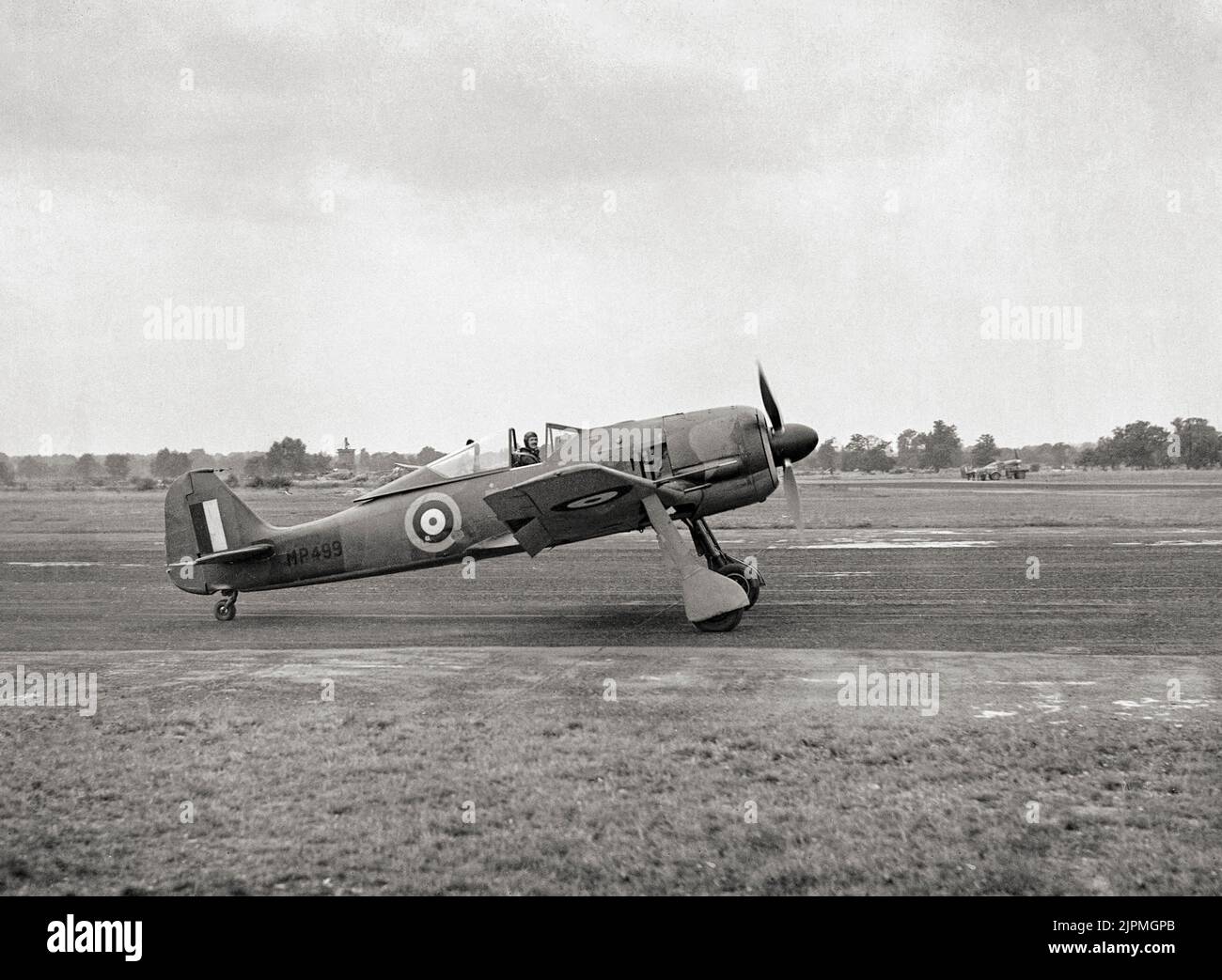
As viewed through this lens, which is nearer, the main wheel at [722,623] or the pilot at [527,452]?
the main wheel at [722,623]

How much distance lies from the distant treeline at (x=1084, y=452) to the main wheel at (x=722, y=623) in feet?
372

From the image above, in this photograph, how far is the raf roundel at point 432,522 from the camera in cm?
1407

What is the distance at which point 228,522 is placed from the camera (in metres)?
15.2

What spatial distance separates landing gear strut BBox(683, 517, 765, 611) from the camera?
46.6ft

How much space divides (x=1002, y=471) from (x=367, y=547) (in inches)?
3401

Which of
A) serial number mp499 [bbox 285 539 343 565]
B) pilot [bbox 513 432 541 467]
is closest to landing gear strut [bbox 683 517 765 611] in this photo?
pilot [bbox 513 432 541 467]

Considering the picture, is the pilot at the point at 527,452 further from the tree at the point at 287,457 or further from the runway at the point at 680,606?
the tree at the point at 287,457

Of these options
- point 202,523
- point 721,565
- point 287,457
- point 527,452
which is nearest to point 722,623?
point 721,565

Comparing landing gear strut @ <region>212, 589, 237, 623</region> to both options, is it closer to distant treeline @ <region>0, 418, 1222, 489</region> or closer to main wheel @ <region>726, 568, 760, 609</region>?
main wheel @ <region>726, 568, 760, 609</region>

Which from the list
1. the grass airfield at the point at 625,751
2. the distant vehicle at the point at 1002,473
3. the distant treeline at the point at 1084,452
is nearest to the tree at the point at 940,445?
the distant treeline at the point at 1084,452

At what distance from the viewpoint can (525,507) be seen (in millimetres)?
12891

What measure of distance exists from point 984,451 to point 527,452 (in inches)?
5914

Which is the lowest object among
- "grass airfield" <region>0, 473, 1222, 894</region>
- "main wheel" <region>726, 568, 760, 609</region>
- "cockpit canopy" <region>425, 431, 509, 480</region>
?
"grass airfield" <region>0, 473, 1222, 894</region>

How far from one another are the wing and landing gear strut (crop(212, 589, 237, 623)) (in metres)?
5.08
